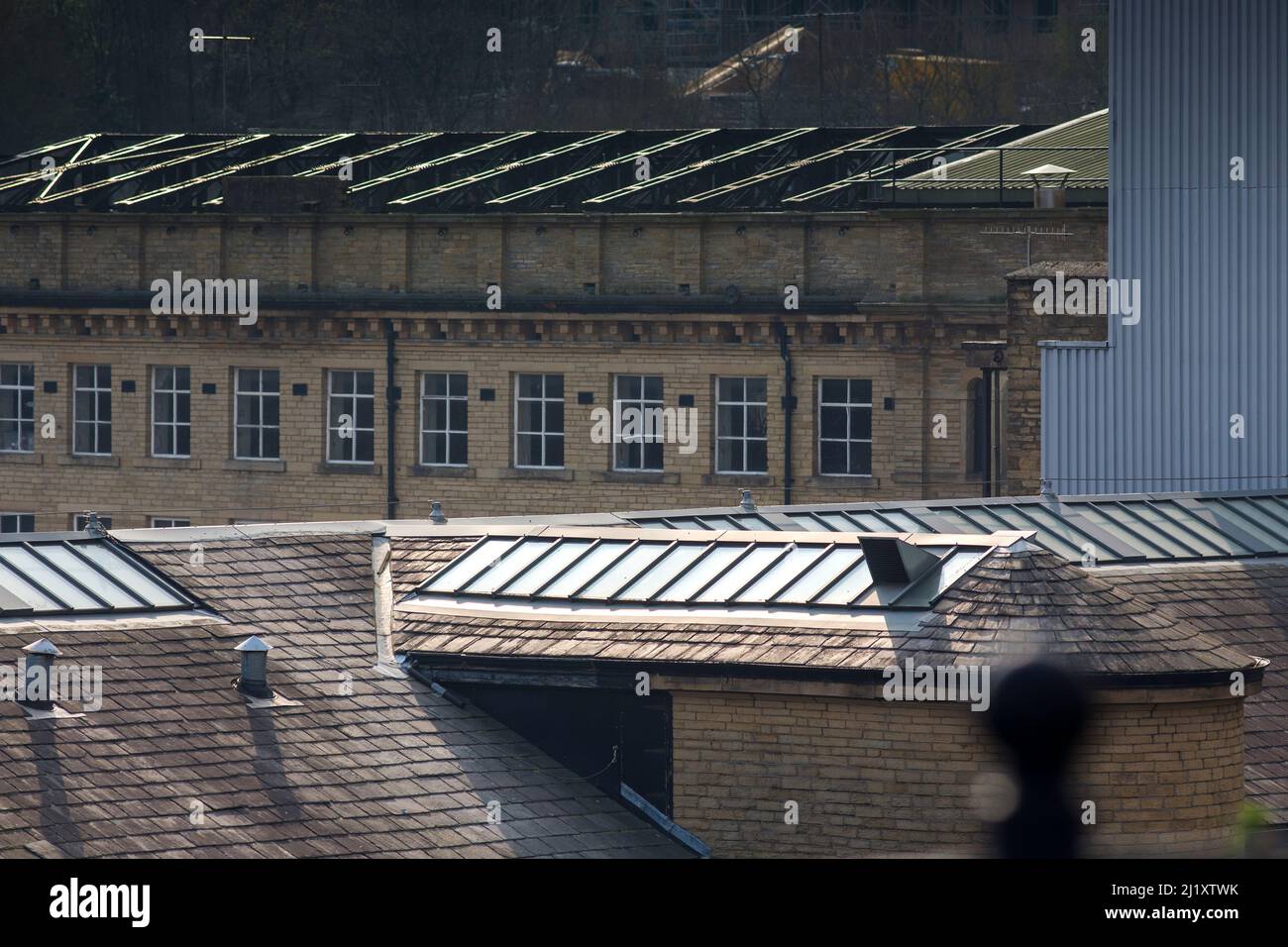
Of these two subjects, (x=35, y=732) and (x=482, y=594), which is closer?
(x=35, y=732)

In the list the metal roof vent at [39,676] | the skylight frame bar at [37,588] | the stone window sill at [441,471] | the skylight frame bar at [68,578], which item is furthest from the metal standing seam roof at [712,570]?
the stone window sill at [441,471]

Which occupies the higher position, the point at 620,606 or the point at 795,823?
the point at 620,606

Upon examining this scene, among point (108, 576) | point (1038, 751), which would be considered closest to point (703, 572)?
point (1038, 751)

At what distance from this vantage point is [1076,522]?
83.8 ft

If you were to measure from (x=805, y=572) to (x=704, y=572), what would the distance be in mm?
970

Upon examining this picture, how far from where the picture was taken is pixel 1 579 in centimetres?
1983

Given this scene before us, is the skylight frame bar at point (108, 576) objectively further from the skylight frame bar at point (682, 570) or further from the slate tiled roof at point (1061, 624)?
the slate tiled roof at point (1061, 624)

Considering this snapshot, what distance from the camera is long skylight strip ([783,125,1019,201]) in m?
50.0

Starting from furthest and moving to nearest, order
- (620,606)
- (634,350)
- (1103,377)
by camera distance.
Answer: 1. (634,350)
2. (1103,377)
3. (620,606)

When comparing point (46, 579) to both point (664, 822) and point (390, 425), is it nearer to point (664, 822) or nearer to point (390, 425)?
point (664, 822)
